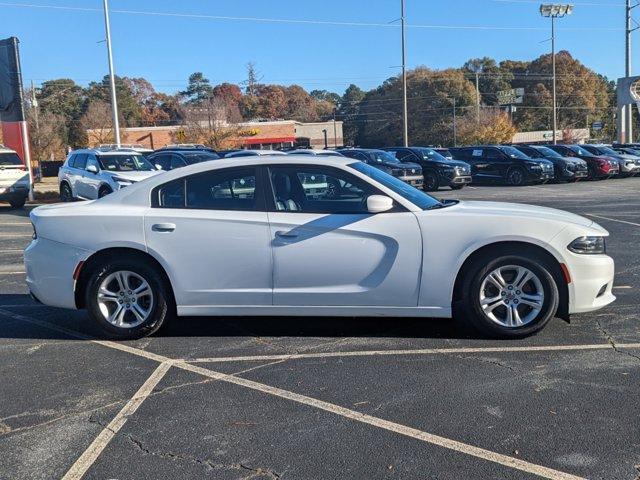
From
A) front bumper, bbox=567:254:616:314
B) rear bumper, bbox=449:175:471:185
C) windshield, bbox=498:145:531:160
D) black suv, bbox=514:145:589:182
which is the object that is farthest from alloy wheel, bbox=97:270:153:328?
black suv, bbox=514:145:589:182

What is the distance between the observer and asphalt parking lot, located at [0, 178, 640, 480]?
11.4 feet

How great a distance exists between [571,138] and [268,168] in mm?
78187

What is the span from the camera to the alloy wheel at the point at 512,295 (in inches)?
211

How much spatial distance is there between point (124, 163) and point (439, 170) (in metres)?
11.9

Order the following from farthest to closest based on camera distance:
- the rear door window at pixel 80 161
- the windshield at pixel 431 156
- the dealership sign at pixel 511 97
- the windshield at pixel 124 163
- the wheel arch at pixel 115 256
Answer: the dealership sign at pixel 511 97, the windshield at pixel 431 156, the rear door window at pixel 80 161, the windshield at pixel 124 163, the wheel arch at pixel 115 256

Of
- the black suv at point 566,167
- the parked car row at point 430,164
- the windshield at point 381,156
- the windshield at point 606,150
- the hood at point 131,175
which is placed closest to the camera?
the hood at point 131,175

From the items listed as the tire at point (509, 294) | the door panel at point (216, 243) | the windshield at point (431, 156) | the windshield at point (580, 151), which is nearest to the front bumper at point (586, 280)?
the tire at point (509, 294)

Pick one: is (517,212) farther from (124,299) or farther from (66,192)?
(66,192)

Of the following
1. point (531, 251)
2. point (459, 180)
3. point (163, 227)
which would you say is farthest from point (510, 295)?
point (459, 180)

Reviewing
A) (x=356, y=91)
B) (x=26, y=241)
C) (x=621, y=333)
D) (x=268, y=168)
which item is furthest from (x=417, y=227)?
(x=356, y=91)

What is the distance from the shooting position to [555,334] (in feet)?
18.4

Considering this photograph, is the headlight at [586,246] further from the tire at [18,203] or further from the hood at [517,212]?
the tire at [18,203]

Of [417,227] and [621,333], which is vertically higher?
[417,227]

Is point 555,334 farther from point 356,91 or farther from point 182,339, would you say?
point 356,91
